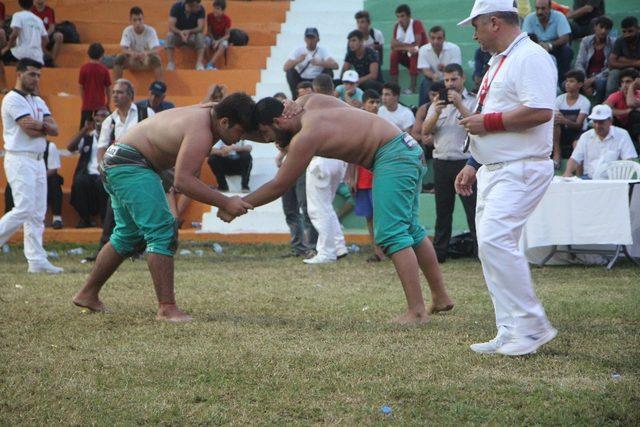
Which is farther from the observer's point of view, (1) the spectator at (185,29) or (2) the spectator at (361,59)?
(1) the spectator at (185,29)

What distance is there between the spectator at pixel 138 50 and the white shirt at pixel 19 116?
23.4 ft

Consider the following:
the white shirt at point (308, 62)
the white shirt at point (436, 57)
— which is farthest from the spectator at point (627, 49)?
the white shirt at point (308, 62)

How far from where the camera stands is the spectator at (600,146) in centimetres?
1251

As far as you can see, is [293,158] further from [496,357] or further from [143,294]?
[143,294]

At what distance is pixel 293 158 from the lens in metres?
7.10

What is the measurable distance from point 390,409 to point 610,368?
1538mm

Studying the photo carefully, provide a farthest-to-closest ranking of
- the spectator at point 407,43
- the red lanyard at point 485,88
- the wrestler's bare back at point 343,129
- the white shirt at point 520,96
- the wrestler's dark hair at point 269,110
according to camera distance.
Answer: the spectator at point 407,43 → the wrestler's bare back at point 343,129 → the wrestler's dark hair at point 269,110 → the red lanyard at point 485,88 → the white shirt at point 520,96

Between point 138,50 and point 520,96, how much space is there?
44.2ft

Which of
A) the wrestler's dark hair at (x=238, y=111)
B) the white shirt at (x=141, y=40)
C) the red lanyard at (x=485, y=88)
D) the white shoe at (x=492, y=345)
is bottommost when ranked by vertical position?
the white shoe at (x=492, y=345)

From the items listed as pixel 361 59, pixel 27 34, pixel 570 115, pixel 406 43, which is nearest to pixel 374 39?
pixel 406 43

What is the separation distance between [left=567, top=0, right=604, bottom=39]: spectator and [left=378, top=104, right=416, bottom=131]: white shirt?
4426mm

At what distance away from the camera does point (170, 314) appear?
7.46m

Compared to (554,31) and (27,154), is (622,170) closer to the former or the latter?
(554,31)

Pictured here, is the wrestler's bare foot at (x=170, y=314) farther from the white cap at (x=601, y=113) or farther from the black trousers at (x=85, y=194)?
the black trousers at (x=85, y=194)
